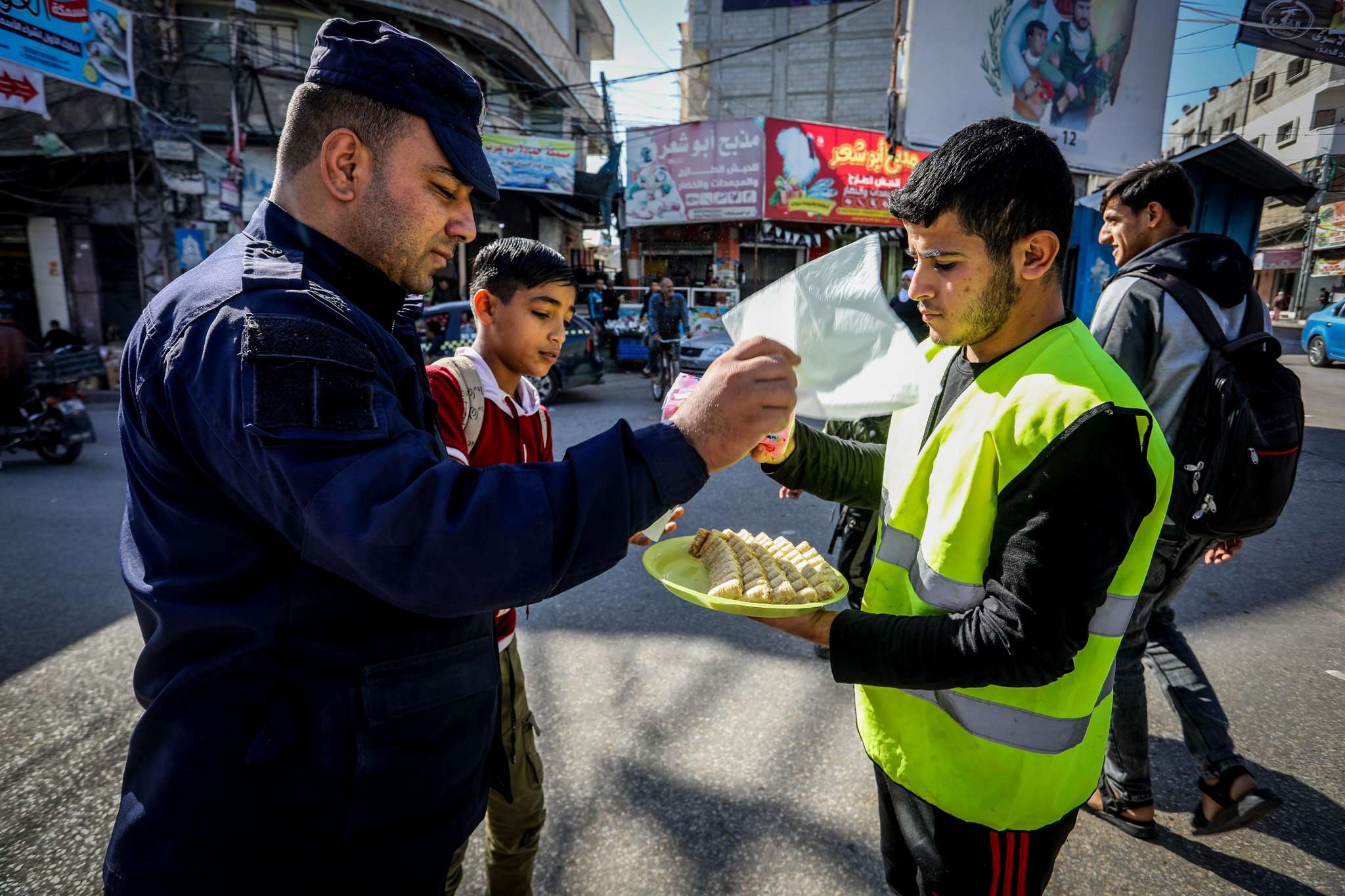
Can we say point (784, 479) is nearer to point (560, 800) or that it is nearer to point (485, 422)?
point (485, 422)

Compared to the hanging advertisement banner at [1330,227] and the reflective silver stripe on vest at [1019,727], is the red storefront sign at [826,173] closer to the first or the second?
the reflective silver stripe on vest at [1019,727]

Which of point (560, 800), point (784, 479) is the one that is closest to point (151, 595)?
point (784, 479)

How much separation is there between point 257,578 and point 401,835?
469 mm

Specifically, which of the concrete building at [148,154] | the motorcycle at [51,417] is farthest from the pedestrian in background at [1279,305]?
the motorcycle at [51,417]

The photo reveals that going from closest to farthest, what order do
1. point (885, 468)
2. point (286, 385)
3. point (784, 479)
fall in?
point (286, 385) → point (885, 468) → point (784, 479)

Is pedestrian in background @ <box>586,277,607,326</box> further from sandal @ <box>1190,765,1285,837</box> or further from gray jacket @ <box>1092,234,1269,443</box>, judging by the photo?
sandal @ <box>1190,765,1285,837</box>

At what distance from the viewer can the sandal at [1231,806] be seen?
7.43 ft

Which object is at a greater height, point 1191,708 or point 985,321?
point 985,321

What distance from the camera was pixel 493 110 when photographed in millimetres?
19094

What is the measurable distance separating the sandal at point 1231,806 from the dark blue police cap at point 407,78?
296cm

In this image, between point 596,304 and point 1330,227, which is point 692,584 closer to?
point 596,304

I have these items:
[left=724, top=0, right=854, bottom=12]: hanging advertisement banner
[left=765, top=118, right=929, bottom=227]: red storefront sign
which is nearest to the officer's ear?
[left=765, top=118, right=929, bottom=227]: red storefront sign

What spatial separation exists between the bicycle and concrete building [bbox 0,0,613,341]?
9046mm

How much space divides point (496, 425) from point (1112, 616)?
5.20 feet
